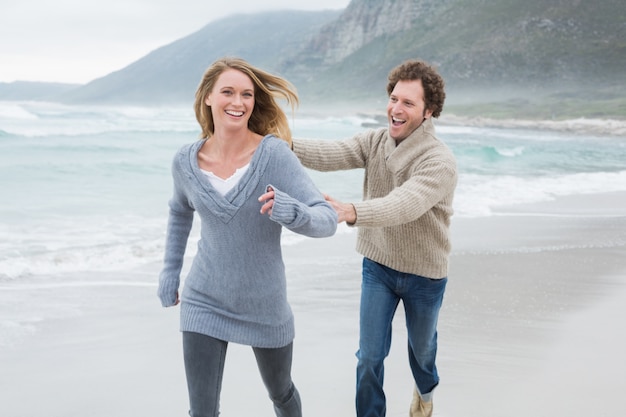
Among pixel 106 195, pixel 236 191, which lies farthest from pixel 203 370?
pixel 106 195

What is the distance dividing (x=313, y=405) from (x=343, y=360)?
26.3 inches

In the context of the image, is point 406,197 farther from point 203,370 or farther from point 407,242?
point 203,370

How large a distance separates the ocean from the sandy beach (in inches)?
7.9

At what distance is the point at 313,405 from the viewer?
3.83m

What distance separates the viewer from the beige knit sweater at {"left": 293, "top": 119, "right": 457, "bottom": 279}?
2.88 metres

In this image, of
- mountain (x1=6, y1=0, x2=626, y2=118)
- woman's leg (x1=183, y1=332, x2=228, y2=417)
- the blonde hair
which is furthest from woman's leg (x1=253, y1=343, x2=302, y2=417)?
mountain (x1=6, y1=0, x2=626, y2=118)

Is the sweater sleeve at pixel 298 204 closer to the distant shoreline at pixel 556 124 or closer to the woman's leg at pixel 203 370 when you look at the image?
the woman's leg at pixel 203 370

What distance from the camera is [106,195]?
1377 centimetres

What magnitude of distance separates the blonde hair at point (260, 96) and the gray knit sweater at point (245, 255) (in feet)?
0.53

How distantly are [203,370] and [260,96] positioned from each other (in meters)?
1.10

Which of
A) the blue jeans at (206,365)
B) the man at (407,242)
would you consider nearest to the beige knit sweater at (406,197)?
the man at (407,242)

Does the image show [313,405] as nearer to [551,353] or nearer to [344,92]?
[551,353]

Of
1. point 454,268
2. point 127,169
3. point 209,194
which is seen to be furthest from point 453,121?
point 209,194

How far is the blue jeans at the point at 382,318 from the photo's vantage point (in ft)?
10.5
